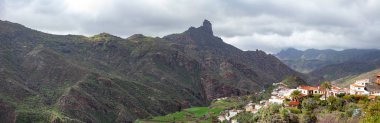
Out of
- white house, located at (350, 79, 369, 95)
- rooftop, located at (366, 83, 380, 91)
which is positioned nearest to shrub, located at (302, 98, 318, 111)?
white house, located at (350, 79, 369, 95)

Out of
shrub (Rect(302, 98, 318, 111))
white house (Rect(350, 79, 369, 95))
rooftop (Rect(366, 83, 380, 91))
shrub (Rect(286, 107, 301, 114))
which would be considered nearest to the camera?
shrub (Rect(286, 107, 301, 114))

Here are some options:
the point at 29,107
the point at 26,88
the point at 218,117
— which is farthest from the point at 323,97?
the point at 26,88

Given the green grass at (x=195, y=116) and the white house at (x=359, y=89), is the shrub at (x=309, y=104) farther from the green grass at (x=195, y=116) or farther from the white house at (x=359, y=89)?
the green grass at (x=195, y=116)

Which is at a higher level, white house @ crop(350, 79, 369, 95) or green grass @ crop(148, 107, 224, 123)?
white house @ crop(350, 79, 369, 95)

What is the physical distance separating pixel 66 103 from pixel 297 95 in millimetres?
110807

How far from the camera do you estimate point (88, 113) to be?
188750 millimetres

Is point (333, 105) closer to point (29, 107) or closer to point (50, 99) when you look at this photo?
point (29, 107)

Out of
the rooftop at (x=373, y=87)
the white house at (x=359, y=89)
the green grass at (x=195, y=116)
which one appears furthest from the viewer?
the green grass at (x=195, y=116)

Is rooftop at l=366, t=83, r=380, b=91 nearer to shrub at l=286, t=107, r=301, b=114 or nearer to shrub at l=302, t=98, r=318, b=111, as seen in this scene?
shrub at l=302, t=98, r=318, b=111

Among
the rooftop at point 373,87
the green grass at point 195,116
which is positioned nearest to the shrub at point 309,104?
the rooftop at point 373,87

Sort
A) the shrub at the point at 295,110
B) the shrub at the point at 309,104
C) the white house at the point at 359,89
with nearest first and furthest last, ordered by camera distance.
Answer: the shrub at the point at 295,110 < the shrub at the point at 309,104 < the white house at the point at 359,89

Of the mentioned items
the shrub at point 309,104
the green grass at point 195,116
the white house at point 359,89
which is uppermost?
the white house at point 359,89

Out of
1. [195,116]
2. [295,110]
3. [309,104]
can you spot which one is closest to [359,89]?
[309,104]

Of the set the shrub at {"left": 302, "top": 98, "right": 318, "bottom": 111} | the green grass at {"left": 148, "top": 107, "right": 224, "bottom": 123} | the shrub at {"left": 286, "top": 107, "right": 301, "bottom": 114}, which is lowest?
the green grass at {"left": 148, "top": 107, "right": 224, "bottom": 123}
